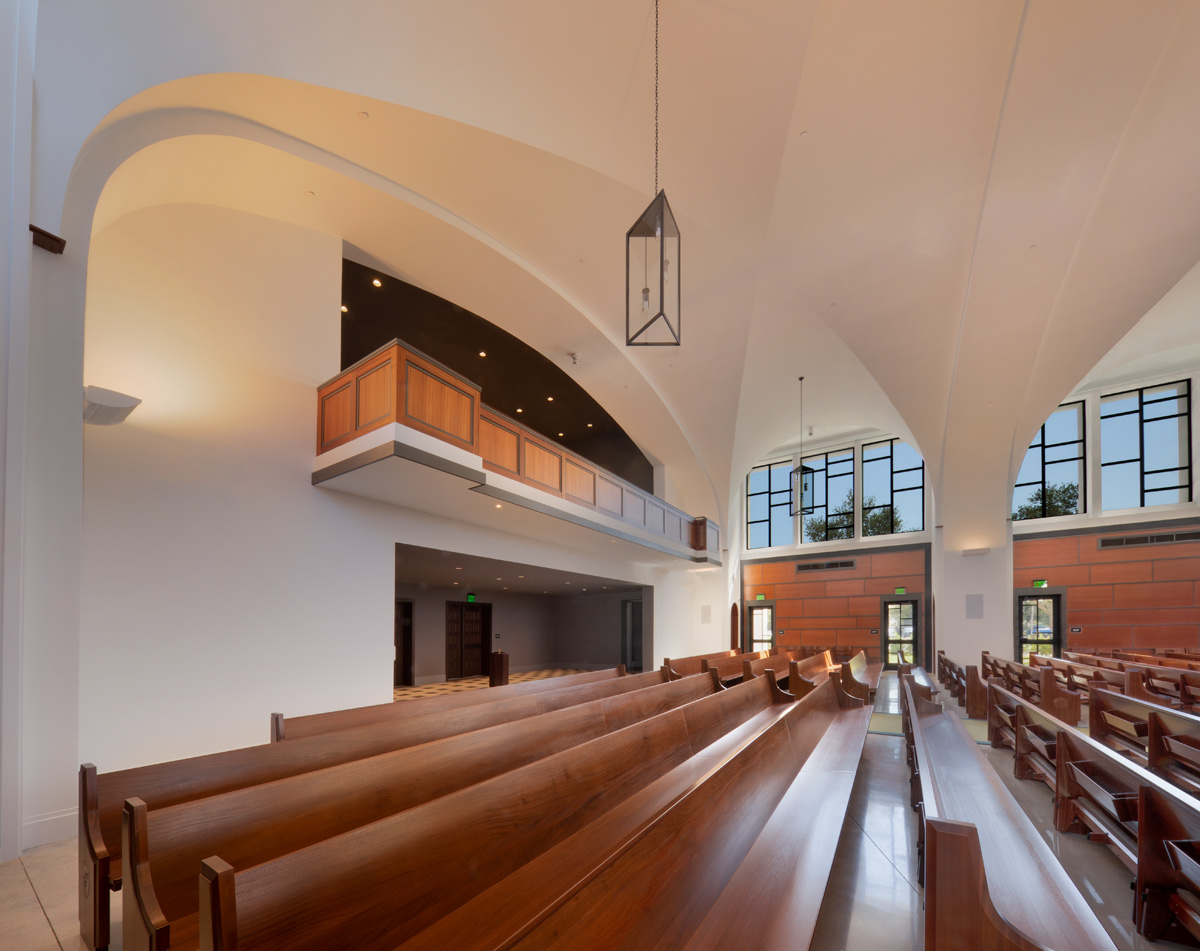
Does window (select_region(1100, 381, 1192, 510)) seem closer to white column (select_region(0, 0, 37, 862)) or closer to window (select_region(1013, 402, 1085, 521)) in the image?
window (select_region(1013, 402, 1085, 521))

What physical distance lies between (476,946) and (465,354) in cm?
852

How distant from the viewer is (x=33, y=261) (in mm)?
2840

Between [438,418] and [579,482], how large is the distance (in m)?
2.79

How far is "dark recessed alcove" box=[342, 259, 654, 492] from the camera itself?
24.0 ft

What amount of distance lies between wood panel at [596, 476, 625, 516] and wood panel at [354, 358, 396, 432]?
3.68 meters

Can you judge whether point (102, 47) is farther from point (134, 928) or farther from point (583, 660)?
point (583, 660)

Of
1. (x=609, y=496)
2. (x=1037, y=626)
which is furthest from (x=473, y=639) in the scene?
(x=1037, y=626)

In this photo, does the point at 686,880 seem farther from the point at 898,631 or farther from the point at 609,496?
the point at 898,631

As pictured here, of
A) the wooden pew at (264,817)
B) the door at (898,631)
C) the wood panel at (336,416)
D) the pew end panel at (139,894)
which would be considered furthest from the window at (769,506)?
the pew end panel at (139,894)

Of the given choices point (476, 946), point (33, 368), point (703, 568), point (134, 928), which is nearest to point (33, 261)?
point (33, 368)

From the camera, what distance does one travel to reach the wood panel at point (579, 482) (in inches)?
295

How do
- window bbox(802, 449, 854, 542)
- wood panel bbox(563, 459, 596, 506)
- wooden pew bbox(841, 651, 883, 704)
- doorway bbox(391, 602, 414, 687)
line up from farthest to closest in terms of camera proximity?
1. window bbox(802, 449, 854, 542)
2. doorway bbox(391, 602, 414, 687)
3. wood panel bbox(563, 459, 596, 506)
4. wooden pew bbox(841, 651, 883, 704)

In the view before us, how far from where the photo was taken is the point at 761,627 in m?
14.4

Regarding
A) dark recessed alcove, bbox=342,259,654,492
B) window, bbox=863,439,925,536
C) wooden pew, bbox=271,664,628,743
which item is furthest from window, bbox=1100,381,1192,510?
wooden pew, bbox=271,664,628,743
